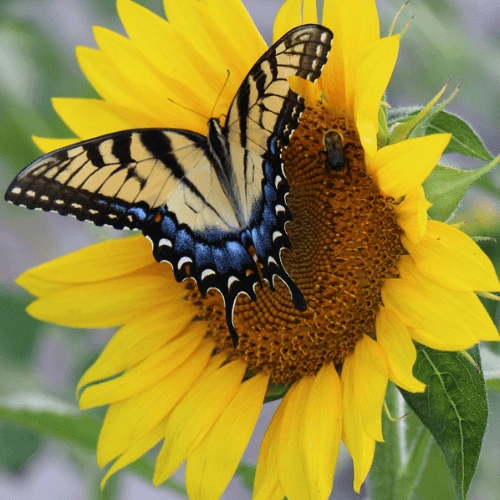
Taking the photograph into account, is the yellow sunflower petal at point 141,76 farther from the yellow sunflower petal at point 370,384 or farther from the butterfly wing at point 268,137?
the yellow sunflower petal at point 370,384

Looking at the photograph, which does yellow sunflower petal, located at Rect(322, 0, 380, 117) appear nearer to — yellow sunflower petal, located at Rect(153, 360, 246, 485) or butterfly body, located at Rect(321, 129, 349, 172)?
butterfly body, located at Rect(321, 129, 349, 172)

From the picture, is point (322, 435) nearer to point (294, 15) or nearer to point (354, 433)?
point (354, 433)

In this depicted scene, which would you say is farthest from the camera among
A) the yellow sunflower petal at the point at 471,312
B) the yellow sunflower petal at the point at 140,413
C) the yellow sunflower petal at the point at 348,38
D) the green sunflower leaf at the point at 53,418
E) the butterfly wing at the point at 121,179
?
the green sunflower leaf at the point at 53,418

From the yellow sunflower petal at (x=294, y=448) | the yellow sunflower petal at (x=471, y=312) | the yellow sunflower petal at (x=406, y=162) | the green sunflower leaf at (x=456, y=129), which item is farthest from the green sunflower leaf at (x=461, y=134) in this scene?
the yellow sunflower petal at (x=294, y=448)

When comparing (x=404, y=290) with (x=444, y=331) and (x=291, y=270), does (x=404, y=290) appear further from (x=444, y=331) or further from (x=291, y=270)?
(x=291, y=270)

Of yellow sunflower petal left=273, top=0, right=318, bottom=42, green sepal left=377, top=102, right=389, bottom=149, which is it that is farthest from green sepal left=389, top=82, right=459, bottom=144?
yellow sunflower petal left=273, top=0, right=318, bottom=42

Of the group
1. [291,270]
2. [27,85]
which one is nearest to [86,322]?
[291,270]
